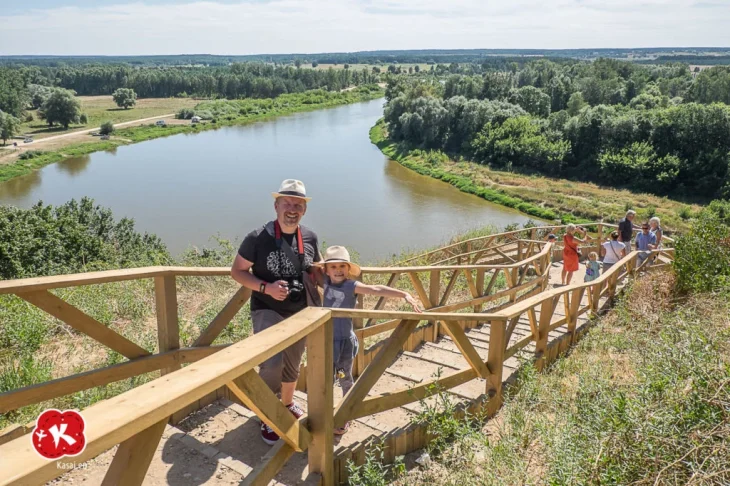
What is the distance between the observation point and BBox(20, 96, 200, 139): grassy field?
70938 mm

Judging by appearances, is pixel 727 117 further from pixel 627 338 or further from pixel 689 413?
pixel 689 413

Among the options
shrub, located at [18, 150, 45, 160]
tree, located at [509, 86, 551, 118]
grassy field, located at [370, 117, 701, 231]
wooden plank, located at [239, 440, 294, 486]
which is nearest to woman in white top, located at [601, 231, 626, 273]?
wooden plank, located at [239, 440, 294, 486]

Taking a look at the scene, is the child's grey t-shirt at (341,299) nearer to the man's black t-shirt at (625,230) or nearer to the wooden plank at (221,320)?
the wooden plank at (221,320)

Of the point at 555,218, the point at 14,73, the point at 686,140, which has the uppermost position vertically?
the point at 14,73

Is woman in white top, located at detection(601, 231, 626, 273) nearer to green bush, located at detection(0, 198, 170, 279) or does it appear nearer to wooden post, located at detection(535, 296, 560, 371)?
wooden post, located at detection(535, 296, 560, 371)

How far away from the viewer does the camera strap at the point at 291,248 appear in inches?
139

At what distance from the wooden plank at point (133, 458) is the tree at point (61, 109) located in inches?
3142

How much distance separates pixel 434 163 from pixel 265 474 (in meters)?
46.4

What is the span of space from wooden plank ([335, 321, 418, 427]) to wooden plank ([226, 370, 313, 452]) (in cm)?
29

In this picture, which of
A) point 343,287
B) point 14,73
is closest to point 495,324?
point 343,287

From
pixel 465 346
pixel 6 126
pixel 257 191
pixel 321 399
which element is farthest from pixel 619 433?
pixel 6 126

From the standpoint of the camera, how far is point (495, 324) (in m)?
4.18

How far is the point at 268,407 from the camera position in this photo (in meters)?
2.48

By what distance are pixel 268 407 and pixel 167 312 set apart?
5.65 feet
